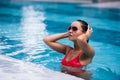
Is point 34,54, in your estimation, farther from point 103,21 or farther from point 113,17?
point 113,17

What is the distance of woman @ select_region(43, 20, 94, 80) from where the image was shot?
3014 millimetres

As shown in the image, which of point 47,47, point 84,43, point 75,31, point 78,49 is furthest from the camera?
point 47,47

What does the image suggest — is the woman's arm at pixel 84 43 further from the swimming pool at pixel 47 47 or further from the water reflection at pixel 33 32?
the water reflection at pixel 33 32

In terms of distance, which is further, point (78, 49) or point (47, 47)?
point (47, 47)

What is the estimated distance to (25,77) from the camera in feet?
10.1

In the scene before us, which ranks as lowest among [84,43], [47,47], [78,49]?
[47,47]

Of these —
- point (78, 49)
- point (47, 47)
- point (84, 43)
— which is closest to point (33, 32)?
point (47, 47)

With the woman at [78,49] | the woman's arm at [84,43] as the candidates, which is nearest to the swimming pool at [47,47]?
the woman at [78,49]

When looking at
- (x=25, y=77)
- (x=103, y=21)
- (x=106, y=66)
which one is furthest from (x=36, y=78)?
(x=103, y=21)

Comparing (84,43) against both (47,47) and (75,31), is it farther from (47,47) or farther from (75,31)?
(47,47)

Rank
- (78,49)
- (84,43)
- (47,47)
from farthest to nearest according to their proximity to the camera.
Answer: (47,47) < (78,49) < (84,43)

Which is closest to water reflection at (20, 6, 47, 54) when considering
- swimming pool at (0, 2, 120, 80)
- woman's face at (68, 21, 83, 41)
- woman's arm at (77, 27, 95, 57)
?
swimming pool at (0, 2, 120, 80)

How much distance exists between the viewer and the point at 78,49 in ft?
10.7

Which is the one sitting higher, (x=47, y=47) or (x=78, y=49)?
(x=78, y=49)
